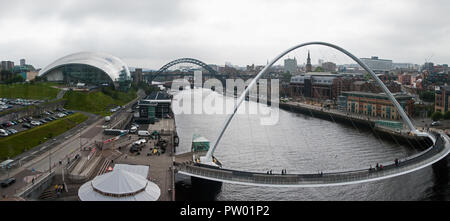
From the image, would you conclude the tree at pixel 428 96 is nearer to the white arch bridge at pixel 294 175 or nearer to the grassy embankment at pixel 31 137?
the white arch bridge at pixel 294 175

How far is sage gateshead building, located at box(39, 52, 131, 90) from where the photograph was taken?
36188 mm

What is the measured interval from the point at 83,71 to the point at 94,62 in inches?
62.9

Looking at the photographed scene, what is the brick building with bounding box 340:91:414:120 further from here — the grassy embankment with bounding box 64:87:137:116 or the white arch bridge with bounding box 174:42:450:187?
the grassy embankment with bounding box 64:87:137:116

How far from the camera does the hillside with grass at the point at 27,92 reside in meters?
25.0

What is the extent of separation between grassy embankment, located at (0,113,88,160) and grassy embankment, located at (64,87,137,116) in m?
4.61

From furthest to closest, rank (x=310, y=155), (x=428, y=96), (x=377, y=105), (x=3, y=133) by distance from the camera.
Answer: (x=428, y=96), (x=377, y=105), (x=310, y=155), (x=3, y=133)

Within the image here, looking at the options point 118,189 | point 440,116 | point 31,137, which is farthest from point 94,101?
point 440,116

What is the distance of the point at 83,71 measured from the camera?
36188 millimetres

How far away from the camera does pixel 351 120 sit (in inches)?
1113

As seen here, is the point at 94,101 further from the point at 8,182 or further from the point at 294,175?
the point at 294,175

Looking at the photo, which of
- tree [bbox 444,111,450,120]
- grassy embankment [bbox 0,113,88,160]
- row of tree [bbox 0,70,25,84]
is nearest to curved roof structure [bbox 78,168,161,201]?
grassy embankment [bbox 0,113,88,160]
